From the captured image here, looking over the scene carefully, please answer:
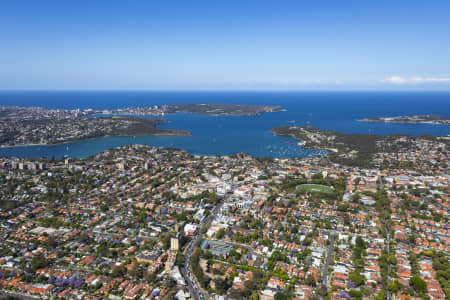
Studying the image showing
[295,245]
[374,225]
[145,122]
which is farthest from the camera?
[145,122]

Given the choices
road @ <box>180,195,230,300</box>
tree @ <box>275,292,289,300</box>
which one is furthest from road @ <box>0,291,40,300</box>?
tree @ <box>275,292,289,300</box>

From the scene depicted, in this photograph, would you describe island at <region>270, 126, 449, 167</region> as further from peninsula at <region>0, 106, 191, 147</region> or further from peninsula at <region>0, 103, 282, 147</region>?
peninsula at <region>0, 106, 191, 147</region>

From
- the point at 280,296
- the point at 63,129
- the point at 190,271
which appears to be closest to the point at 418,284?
the point at 280,296

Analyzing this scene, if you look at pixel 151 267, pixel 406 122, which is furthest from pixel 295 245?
pixel 406 122

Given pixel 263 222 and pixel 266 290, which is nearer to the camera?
pixel 266 290

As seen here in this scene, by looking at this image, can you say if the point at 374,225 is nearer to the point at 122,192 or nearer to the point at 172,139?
the point at 122,192

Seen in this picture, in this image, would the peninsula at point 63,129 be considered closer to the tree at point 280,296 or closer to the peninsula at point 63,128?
the peninsula at point 63,128

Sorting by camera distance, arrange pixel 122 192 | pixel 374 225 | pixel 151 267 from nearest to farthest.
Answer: pixel 151 267
pixel 374 225
pixel 122 192

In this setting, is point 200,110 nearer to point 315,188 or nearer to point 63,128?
point 63,128
